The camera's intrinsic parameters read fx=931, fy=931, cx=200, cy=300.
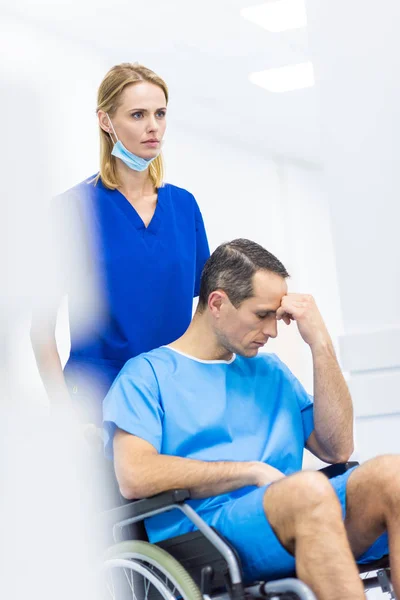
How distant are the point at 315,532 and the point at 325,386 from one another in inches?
16.6

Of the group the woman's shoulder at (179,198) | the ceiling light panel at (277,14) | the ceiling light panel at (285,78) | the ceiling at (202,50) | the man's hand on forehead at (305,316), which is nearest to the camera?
the man's hand on forehead at (305,316)

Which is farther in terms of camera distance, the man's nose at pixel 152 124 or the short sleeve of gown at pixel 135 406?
the man's nose at pixel 152 124

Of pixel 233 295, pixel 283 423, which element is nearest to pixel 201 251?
pixel 233 295

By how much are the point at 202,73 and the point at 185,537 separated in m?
3.99

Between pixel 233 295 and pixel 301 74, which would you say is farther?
pixel 301 74

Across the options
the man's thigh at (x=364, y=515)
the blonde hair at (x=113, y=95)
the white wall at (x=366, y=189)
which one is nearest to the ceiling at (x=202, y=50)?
the white wall at (x=366, y=189)

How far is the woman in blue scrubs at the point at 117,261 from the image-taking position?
1.92m

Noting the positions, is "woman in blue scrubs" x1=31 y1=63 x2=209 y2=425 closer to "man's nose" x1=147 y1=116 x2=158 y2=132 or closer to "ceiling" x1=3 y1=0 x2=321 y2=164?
"man's nose" x1=147 y1=116 x2=158 y2=132

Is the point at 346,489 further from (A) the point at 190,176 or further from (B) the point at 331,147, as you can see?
(A) the point at 190,176

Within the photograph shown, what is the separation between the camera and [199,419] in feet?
5.95

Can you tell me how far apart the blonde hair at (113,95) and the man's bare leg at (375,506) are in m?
0.80

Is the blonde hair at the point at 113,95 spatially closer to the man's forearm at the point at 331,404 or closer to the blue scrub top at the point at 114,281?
the blue scrub top at the point at 114,281

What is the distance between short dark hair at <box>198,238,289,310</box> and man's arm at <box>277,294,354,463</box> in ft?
0.25

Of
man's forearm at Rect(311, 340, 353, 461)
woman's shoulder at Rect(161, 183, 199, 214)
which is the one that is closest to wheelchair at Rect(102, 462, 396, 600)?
man's forearm at Rect(311, 340, 353, 461)
